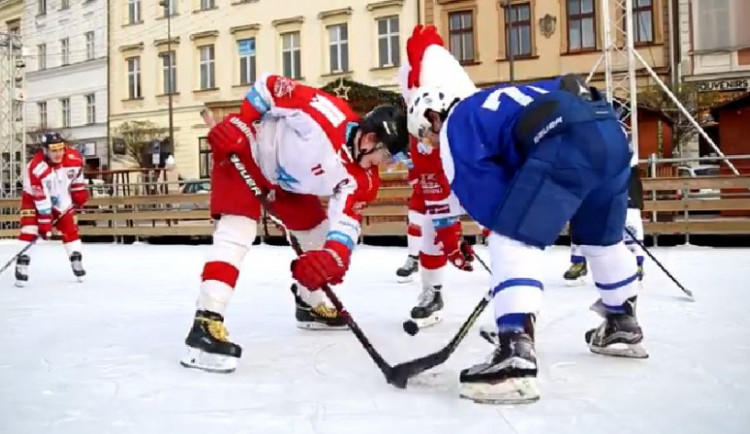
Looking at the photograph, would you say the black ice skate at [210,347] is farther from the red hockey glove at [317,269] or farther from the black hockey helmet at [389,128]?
the black hockey helmet at [389,128]

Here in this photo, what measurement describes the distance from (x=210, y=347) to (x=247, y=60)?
26.7 meters

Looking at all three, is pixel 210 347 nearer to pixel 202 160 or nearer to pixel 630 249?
pixel 630 249

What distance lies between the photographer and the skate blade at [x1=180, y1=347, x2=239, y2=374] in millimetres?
3426

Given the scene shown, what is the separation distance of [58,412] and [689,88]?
19.9 m

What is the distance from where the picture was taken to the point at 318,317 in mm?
4547

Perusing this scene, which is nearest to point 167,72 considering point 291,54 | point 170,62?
point 170,62

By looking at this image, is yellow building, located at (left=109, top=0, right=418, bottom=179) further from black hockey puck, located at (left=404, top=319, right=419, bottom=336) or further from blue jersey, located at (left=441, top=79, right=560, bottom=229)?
A: blue jersey, located at (left=441, top=79, right=560, bottom=229)

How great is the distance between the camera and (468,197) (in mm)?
2982

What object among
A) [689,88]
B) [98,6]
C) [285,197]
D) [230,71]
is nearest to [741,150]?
[689,88]

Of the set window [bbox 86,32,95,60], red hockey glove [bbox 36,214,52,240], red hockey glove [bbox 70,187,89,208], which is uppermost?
window [bbox 86,32,95,60]

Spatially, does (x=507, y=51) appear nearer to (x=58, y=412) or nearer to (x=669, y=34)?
(x=669, y=34)

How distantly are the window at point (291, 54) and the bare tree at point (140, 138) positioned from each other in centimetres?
536

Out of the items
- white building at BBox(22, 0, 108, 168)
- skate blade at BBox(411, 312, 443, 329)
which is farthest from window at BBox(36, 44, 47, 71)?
skate blade at BBox(411, 312, 443, 329)

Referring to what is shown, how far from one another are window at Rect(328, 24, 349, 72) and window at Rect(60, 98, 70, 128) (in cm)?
1336
